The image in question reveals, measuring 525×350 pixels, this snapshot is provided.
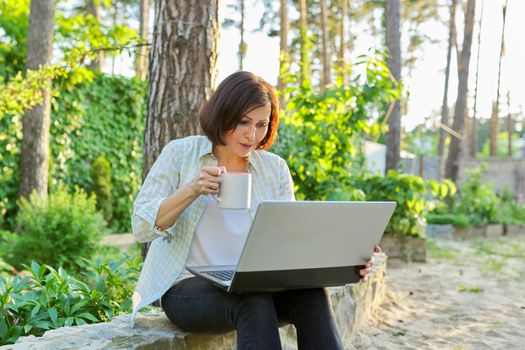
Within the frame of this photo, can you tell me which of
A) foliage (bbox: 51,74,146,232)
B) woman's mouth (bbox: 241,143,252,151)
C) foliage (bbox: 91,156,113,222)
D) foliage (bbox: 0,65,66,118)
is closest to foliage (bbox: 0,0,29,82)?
foliage (bbox: 51,74,146,232)

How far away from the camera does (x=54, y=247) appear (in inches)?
176

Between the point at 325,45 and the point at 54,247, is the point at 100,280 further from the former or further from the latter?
the point at 325,45

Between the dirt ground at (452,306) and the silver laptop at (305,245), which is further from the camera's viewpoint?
the dirt ground at (452,306)

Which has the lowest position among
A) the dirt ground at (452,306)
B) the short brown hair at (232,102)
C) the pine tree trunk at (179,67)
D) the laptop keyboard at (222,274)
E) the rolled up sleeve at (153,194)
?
the dirt ground at (452,306)

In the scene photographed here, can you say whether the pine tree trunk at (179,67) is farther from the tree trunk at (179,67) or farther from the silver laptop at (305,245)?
the silver laptop at (305,245)

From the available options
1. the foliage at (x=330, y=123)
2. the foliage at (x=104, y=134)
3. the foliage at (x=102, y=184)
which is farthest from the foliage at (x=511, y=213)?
the foliage at (x=102, y=184)

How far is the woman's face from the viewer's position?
6.59 feet

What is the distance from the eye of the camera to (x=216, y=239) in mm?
2002

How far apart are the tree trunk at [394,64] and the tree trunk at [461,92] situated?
15.9 feet

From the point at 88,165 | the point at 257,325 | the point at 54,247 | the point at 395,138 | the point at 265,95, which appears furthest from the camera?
the point at 395,138

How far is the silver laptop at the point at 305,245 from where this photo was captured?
4.97 feet

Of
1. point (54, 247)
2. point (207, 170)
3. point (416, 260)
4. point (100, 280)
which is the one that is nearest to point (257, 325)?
point (207, 170)

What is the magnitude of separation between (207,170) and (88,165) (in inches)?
229

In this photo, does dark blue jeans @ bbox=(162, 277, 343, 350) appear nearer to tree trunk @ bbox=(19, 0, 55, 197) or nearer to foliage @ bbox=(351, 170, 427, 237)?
foliage @ bbox=(351, 170, 427, 237)
